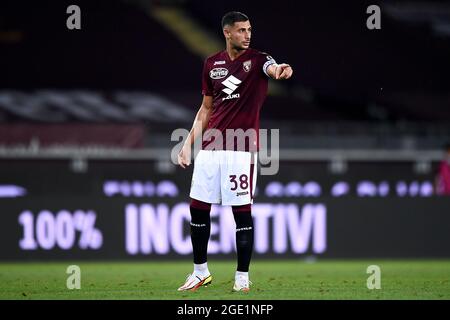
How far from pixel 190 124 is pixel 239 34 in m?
10.7

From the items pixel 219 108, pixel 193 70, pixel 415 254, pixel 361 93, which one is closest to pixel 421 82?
pixel 361 93

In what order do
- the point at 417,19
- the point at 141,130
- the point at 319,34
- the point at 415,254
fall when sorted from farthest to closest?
the point at 417,19 < the point at 319,34 < the point at 141,130 < the point at 415,254

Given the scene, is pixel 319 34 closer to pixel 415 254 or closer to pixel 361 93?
pixel 361 93

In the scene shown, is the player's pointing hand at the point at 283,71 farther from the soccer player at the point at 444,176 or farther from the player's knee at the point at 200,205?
the soccer player at the point at 444,176

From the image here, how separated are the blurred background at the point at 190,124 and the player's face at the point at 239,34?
551cm

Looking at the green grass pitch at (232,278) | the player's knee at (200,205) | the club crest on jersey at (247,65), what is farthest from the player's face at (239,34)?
the green grass pitch at (232,278)

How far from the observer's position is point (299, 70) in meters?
21.2

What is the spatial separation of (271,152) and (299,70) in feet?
16.9

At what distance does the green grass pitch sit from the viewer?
8.09 metres

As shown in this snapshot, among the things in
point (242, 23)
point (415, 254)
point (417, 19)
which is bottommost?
point (415, 254)

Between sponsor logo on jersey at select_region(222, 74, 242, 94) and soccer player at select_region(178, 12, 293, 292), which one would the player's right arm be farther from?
sponsor logo on jersey at select_region(222, 74, 242, 94)

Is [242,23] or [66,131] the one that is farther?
[66,131]

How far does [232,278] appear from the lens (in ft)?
32.6

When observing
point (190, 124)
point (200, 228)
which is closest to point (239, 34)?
point (200, 228)
